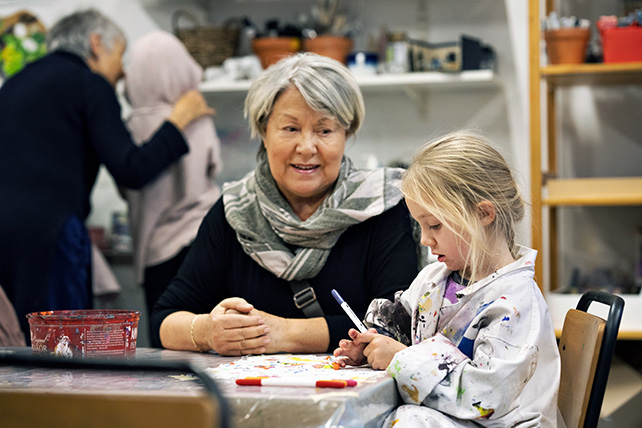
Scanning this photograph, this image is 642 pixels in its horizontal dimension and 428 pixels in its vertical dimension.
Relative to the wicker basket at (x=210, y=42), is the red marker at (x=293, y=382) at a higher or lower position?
lower

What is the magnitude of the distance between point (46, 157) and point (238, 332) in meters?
1.35

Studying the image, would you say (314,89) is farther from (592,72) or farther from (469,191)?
(592,72)

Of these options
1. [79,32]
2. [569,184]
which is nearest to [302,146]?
[569,184]

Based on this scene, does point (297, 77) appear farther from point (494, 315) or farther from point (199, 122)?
point (199, 122)

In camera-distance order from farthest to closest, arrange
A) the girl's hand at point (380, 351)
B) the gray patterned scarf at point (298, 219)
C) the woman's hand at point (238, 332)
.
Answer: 1. the gray patterned scarf at point (298, 219)
2. the woman's hand at point (238, 332)
3. the girl's hand at point (380, 351)

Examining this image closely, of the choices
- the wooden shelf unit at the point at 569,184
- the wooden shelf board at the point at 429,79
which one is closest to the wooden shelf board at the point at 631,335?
the wooden shelf unit at the point at 569,184

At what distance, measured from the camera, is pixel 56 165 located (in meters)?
2.43

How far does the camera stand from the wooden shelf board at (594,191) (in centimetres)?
250

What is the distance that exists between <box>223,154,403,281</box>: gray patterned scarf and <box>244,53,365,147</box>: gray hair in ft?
0.41

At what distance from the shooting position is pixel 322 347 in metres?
1.43

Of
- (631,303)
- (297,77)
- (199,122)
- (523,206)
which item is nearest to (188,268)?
(297,77)

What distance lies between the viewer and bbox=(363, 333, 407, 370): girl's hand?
46.4 inches

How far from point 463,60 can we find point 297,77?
55.0 inches

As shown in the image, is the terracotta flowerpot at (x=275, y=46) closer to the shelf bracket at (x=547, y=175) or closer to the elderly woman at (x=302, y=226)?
the shelf bracket at (x=547, y=175)
